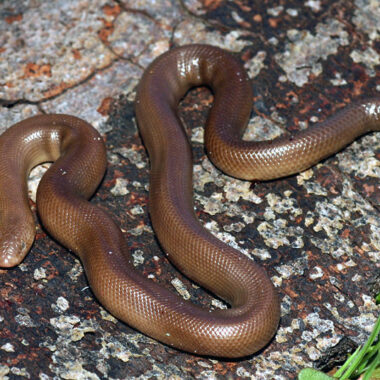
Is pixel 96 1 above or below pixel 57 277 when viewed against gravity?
above

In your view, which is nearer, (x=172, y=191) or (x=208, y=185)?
(x=172, y=191)

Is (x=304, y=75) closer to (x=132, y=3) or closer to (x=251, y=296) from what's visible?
(x=132, y=3)

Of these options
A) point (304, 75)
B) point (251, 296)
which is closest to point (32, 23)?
point (304, 75)

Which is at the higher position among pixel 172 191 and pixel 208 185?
pixel 172 191

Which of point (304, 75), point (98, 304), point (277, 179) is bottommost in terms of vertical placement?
point (98, 304)
